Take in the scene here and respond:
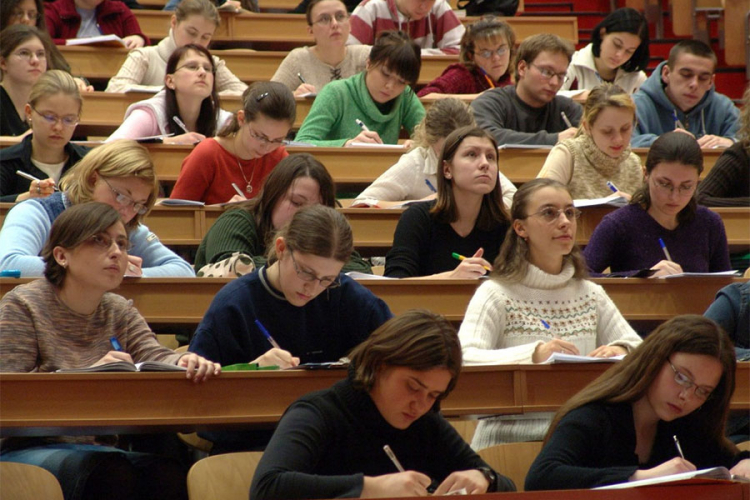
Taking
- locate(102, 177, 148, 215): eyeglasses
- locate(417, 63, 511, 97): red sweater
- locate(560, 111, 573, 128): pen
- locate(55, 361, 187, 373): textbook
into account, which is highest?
locate(417, 63, 511, 97): red sweater

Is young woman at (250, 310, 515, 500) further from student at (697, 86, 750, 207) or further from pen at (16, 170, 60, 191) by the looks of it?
student at (697, 86, 750, 207)

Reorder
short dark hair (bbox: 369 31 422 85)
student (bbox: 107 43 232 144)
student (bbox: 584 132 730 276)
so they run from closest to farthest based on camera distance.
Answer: student (bbox: 584 132 730 276) → student (bbox: 107 43 232 144) → short dark hair (bbox: 369 31 422 85)

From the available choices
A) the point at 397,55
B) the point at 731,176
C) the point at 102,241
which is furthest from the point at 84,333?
the point at 731,176

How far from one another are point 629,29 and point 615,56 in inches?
5.0

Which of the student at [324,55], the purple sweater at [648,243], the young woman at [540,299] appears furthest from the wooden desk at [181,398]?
the student at [324,55]

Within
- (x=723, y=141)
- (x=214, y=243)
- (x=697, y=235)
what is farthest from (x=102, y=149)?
(x=723, y=141)

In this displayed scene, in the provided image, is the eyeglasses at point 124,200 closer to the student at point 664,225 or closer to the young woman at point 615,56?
the student at point 664,225

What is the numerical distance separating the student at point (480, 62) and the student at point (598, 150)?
1034 millimetres

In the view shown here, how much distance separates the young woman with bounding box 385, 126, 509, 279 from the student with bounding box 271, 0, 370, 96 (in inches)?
65.0

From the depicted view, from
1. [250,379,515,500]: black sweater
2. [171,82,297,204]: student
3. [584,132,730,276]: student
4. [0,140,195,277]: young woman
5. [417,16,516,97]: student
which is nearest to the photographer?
[250,379,515,500]: black sweater

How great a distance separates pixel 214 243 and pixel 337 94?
4.70 ft

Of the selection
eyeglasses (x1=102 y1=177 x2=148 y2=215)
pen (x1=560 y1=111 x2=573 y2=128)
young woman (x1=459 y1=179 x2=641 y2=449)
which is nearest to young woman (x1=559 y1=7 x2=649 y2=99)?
pen (x1=560 y1=111 x2=573 y2=128)

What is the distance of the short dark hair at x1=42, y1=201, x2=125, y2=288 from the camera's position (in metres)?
A: 2.14

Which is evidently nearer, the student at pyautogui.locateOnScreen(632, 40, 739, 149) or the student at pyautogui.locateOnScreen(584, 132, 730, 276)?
the student at pyautogui.locateOnScreen(584, 132, 730, 276)
